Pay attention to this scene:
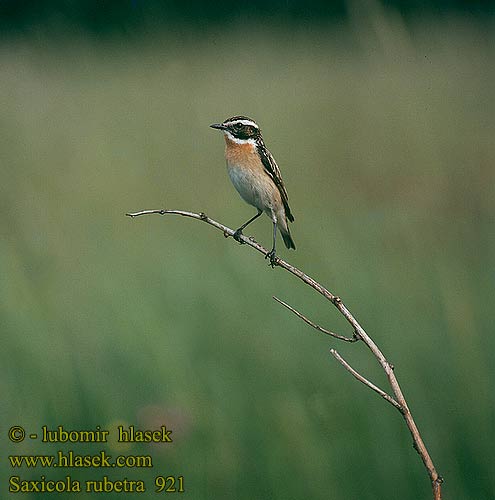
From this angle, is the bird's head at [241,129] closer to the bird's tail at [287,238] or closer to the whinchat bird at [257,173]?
the whinchat bird at [257,173]

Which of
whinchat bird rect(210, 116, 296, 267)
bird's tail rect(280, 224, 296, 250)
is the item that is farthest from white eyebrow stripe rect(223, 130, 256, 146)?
bird's tail rect(280, 224, 296, 250)

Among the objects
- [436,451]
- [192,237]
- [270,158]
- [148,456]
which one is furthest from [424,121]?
[148,456]

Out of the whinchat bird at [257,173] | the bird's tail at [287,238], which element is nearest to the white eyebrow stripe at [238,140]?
the whinchat bird at [257,173]

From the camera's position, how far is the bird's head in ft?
5.84

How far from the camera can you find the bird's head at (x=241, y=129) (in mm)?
1780

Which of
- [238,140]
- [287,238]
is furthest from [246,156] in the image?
[287,238]

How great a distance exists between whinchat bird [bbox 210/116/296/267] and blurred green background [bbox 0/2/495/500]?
73 millimetres

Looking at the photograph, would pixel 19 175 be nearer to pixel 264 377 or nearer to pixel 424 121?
pixel 264 377

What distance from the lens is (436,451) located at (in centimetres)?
158

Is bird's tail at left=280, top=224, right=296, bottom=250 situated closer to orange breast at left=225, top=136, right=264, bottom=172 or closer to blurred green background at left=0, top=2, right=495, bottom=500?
blurred green background at left=0, top=2, right=495, bottom=500

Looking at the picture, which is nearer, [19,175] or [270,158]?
[270,158]

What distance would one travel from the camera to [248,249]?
1839 millimetres

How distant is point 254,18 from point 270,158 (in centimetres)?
45

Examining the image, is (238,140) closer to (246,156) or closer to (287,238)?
(246,156)
